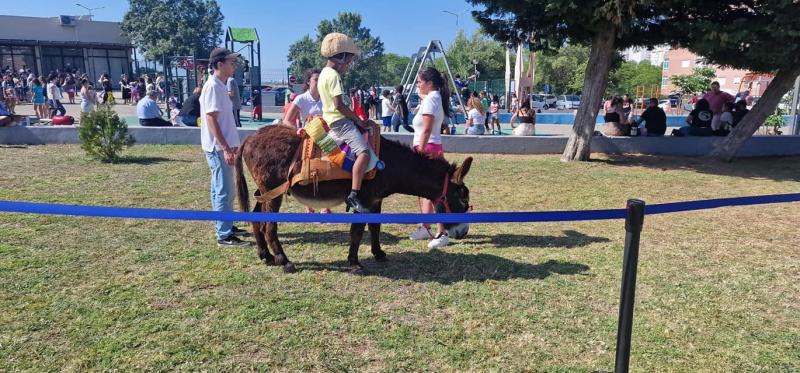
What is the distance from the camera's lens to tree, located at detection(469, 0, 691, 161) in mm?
10164

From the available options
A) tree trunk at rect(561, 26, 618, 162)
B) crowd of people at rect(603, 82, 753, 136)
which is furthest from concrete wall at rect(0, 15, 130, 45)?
tree trunk at rect(561, 26, 618, 162)

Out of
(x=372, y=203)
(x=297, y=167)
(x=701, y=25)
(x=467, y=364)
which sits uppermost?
(x=701, y=25)

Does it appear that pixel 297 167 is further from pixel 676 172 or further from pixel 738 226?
pixel 676 172

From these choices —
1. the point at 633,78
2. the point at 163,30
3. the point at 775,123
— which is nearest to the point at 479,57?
the point at 633,78

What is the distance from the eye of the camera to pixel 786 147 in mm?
13234

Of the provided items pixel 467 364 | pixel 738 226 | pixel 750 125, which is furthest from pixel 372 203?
pixel 750 125

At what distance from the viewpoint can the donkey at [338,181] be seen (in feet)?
15.2

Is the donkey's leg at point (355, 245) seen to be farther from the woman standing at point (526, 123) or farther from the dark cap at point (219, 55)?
the woman standing at point (526, 123)

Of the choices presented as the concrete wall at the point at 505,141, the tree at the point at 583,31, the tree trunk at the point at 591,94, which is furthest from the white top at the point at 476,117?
the tree trunk at the point at 591,94

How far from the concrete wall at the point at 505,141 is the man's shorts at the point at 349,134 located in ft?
25.9

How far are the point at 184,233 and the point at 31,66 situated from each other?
1935 inches

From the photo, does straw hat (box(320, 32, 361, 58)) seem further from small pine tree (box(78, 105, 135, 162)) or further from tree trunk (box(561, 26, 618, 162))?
tree trunk (box(561, 26, 618, 162))

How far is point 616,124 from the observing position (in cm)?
1329

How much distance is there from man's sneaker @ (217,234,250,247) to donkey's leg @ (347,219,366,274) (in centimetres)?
133
